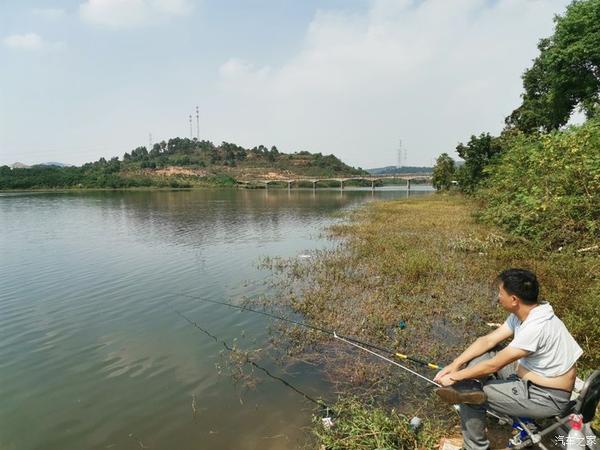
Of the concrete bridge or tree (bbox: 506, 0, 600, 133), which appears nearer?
tree (bbox: 506, 0, 600, 133)

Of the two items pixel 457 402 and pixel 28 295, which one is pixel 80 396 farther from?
pixel 28 295

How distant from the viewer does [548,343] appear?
3631mm

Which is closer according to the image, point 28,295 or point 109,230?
point 28,295

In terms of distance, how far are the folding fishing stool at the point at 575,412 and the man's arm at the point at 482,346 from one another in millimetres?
715

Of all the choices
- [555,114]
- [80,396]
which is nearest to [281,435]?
[80,396]

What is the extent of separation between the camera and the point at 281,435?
529cm

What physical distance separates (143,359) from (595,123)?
690 inches

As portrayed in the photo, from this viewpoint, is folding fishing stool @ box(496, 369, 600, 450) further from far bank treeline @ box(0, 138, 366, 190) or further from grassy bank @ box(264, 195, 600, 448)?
far bank treeline @ box(0, 138, 366, 190)

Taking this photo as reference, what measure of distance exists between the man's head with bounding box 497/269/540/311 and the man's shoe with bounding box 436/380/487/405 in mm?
923

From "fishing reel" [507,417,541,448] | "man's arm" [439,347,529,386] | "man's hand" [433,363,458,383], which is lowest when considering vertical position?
"fishing reel" [507,417,541,448]

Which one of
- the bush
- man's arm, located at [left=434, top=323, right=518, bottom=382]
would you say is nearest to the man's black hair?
man's arm, located at [left=434, top=323, right=518, bottom=382]

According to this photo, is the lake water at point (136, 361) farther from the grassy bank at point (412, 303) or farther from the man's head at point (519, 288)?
the man's head at point (519, 288)

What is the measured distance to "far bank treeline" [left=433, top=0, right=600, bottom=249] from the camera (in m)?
11.9

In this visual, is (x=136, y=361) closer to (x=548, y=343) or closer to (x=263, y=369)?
(x=263, y=369)
